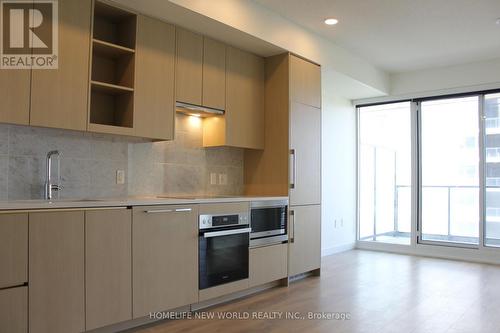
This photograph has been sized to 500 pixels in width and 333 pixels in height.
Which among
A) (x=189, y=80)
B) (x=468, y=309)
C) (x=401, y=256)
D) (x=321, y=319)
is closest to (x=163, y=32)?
(x=189, y=80)

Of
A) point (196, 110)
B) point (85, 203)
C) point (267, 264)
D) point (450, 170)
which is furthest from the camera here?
point (450, 170)

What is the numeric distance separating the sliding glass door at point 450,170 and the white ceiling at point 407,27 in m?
0.74

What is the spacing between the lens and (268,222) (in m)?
3.95

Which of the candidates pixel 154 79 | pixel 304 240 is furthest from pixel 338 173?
pixel 154 79

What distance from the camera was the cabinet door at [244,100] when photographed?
4012 mm

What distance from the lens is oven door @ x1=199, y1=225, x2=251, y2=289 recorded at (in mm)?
3283

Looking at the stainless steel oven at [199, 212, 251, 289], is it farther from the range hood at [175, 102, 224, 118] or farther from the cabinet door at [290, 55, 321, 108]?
the cabinet door at [290, 55, 321, 108]

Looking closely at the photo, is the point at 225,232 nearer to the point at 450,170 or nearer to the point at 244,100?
the point at 244,100

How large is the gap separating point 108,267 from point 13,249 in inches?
23.5

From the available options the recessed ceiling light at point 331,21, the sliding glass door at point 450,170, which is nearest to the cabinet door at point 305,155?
the recessed ceiling light at point 331,21

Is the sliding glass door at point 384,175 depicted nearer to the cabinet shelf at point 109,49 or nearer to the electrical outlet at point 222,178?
the electrical outlet at point 222,178

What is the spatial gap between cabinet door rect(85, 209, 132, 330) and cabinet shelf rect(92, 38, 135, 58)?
1.26 m

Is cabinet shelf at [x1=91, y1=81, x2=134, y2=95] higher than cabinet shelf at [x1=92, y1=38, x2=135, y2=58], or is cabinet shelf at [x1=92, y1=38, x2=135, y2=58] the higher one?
cabinet shelf at [x1=92, y1=38, x2=135, y2=58]

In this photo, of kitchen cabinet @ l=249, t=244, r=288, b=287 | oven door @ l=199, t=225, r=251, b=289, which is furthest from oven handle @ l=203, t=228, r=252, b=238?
kitchen cabinet @ l=249, t=244, r=288, b=287
